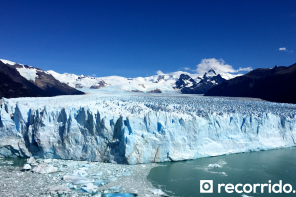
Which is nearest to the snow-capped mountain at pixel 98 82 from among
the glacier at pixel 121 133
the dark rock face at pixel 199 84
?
the dark rock face at pixel 199 84

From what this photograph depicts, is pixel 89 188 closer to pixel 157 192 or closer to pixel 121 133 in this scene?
pixel 157 192

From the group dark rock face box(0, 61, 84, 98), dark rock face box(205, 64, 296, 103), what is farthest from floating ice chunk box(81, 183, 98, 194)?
dark rock face box(0, 61, 84, 98)

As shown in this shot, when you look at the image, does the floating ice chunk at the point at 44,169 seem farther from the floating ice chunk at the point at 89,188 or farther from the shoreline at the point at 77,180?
the floating ice chunk at the point at 89,188

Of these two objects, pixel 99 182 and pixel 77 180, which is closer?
pixel 99 182

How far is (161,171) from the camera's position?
9.35 meters

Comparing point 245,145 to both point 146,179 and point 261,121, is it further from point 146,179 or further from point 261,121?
point 146,179

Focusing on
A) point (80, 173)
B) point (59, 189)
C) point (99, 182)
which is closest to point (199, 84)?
point (80, 173)

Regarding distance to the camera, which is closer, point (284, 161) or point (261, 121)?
point (284, 161)

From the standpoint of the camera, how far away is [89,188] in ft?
24.8

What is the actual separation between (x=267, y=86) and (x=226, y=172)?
27.4 meters

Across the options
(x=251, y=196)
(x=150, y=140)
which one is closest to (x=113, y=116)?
(x=150, y=140)

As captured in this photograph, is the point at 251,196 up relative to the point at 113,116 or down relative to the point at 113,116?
down

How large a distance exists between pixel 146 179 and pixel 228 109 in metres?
7.64

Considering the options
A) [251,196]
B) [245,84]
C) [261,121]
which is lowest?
[251,196]
